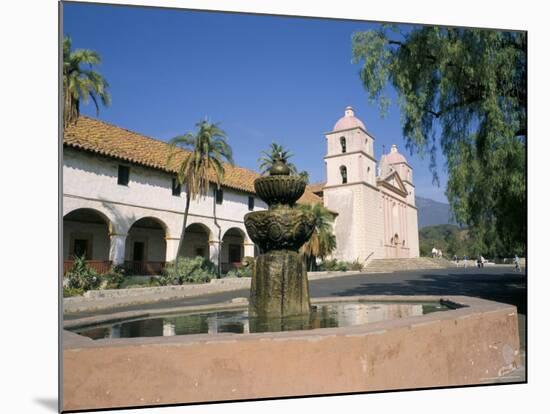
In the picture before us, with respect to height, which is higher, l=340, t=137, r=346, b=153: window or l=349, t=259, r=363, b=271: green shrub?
l=340, t=137, r=346, b=153: window

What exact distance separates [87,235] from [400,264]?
9.14 meters

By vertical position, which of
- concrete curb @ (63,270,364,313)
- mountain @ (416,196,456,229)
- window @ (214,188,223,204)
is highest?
window @ (214,188,223,204)

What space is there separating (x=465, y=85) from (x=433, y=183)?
4.51 ft

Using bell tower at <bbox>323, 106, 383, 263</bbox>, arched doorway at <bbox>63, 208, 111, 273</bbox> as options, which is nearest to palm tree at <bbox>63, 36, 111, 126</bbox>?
arched doorway at <bbox>63, 208, 111, 273</bbox>

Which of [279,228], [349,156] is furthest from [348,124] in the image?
[279,228]

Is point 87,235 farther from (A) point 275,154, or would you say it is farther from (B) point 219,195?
(B) point 219,195

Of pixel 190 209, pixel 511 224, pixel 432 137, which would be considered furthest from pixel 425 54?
pixel 190 209

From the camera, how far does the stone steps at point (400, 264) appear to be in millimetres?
10904

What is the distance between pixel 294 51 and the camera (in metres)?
5.46

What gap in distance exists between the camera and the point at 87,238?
9.92 metres

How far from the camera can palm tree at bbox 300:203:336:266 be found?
64.7 feet

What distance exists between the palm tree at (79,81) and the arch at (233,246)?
44.3 feet

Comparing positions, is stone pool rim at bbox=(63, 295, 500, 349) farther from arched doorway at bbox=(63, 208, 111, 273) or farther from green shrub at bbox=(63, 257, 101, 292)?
green shrub at bbox=(63, 257, 101, 292)

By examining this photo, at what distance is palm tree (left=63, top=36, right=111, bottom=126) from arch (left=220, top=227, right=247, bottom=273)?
13507 mm
